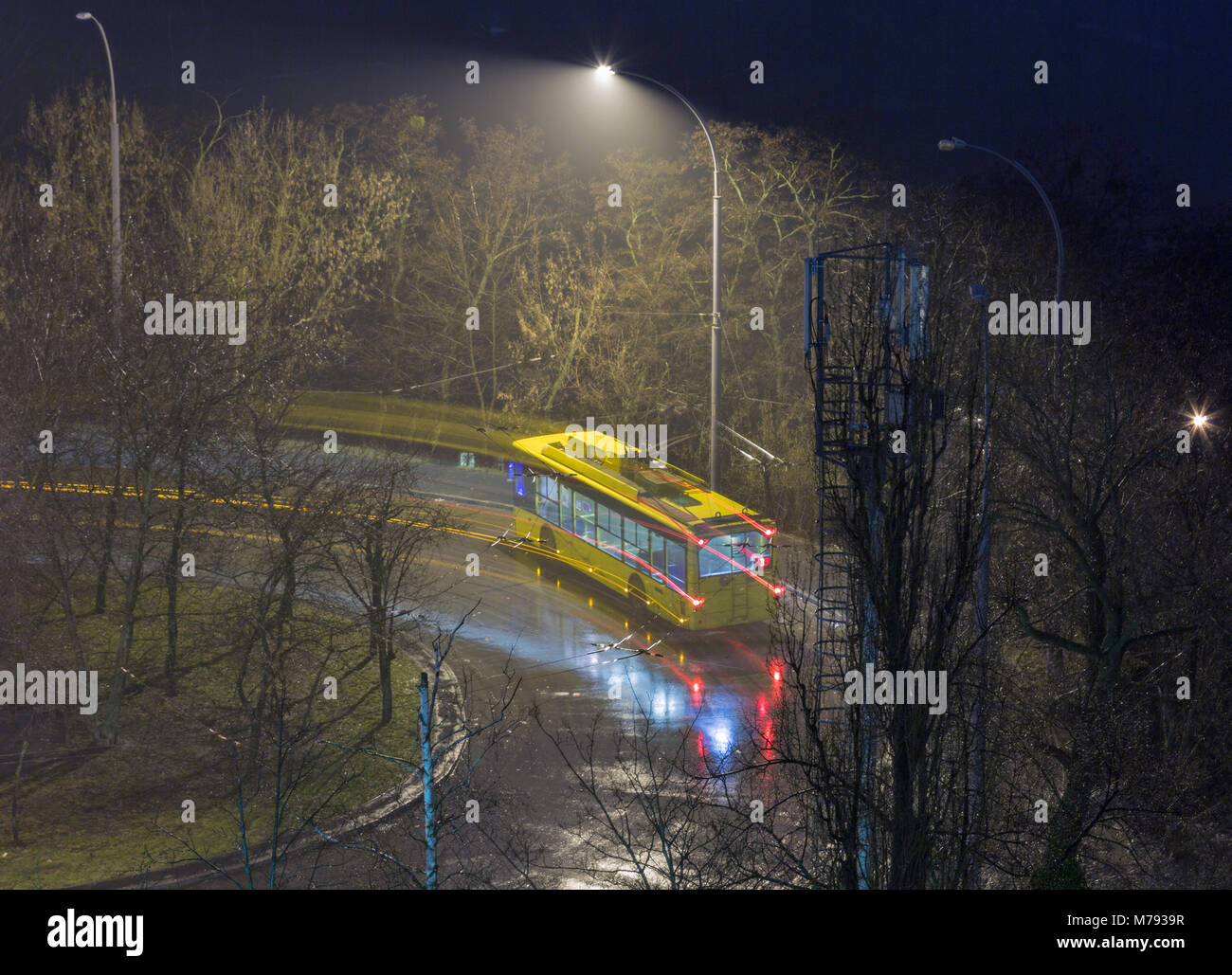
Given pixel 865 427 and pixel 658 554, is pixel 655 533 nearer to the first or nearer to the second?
pixel 658 554

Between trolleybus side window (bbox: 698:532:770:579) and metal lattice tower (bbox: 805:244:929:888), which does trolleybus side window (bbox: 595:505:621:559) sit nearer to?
trolleybus side window (bbox: 698:532:770:579)

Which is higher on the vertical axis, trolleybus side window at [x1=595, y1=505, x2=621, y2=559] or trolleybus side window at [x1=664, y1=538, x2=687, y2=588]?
trolleybus side window at [x1=595, y1=505, x2=621, y2=559]

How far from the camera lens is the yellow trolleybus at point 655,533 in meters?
22.8

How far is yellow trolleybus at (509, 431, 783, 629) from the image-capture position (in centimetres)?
2275

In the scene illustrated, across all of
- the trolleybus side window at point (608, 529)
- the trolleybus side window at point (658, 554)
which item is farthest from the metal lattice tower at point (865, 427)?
the trolleybus side window at point (608, 529)

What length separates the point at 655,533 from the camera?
23.1 metres

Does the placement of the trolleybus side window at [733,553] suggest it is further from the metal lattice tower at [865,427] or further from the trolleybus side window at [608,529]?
the metal lattice tower at [865,427]

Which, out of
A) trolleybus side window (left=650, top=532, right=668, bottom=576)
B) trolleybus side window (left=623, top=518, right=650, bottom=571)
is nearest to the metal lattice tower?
trolleybus side window (left=650, top=532, right=668, bottom=576)

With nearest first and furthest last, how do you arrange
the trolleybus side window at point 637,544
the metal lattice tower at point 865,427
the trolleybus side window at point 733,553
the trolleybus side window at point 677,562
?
the metal lattice tower at point 865,427
the trolleybus side window at point 733,553
the trolleybus side window at point 677,562
the trolleybus side window at point 637,544

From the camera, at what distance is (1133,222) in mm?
38156

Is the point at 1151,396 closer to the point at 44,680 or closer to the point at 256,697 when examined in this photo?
the point at 256,697

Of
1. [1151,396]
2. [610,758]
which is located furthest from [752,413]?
[610,758]

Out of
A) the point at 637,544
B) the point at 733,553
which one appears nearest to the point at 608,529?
the point at 637,544
